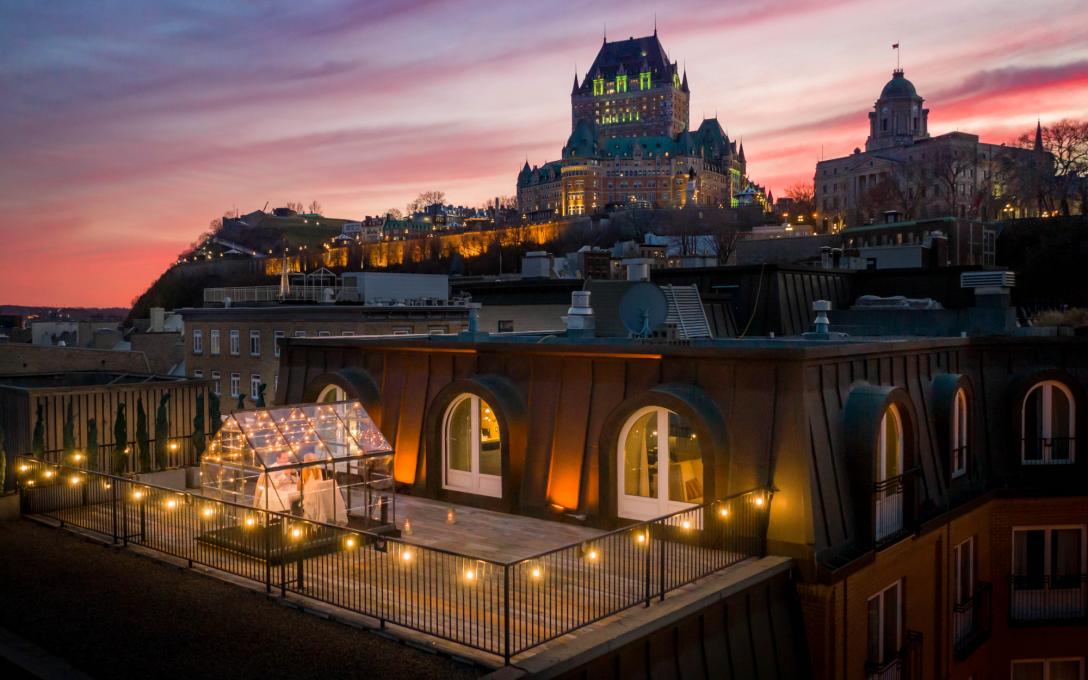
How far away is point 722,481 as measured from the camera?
11594 millimetres

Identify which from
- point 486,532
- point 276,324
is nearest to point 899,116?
point 276,324

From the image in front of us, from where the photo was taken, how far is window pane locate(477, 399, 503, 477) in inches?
583

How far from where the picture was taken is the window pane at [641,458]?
494 inches

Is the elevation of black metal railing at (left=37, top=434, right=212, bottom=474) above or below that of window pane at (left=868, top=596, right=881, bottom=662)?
above

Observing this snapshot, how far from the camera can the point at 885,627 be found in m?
12.6

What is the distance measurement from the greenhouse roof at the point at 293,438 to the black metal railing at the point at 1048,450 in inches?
489

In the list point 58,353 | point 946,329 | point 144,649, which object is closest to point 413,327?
point 58,353

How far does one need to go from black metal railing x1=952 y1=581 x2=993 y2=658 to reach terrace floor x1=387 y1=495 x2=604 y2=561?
7490 mm

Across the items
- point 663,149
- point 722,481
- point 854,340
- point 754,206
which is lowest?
point 722,481

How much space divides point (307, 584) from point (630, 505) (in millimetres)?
4891

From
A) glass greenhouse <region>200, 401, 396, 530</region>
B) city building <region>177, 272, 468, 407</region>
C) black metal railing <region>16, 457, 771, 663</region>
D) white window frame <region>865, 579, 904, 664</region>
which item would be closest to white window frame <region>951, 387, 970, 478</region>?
white window frame <region>865, 579, 904, 664</region>

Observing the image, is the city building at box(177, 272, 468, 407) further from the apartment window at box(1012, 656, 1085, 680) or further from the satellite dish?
the apartment window at box(1012, 656, 1085, 680)

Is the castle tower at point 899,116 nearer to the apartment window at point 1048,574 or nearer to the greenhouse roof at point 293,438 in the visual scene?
the apartment window at point 1048,574

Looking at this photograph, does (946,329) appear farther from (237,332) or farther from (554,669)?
(237,332)
